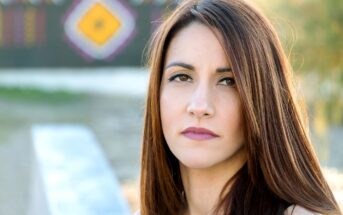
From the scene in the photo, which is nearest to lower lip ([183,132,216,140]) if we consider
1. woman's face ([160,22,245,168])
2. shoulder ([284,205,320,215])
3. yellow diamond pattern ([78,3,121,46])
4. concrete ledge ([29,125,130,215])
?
woman's face ([160,22,245,168])

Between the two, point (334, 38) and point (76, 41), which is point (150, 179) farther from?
point (76, 41)

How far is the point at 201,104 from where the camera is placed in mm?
1822

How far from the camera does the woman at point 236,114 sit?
1.82 meters

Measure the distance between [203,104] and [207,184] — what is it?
243 mm

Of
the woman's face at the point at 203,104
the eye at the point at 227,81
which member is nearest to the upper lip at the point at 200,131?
the woman's face at the point at 203,104

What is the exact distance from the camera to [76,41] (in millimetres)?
9633

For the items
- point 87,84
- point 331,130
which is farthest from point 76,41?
point 331,130

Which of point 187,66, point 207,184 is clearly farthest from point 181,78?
point 207,184

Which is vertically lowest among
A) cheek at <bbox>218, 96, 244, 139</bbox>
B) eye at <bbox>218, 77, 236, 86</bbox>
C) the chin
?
the chin

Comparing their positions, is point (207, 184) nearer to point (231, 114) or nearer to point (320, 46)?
point (231, 114)

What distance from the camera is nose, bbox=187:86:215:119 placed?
5.96 ft

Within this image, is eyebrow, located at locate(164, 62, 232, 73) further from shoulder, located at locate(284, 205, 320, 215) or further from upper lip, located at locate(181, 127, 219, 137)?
shoulder, located at locate(284, 205, 320, 215)

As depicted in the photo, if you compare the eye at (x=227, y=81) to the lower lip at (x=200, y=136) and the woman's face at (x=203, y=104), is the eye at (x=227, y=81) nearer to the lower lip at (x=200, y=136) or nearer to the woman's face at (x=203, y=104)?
the woman's face at (x=203, y=104)

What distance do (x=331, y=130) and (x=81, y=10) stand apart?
3117mm
